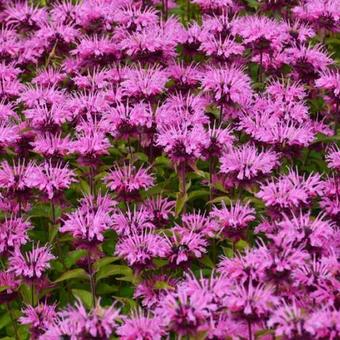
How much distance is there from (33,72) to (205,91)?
1.27m

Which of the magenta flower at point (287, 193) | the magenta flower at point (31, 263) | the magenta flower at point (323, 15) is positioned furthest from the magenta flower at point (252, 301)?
the magenta flower at point (323, 15)

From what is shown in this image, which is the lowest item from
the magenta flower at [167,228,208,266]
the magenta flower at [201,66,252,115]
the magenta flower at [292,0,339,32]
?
the magenta flower at [167,228,208,266]

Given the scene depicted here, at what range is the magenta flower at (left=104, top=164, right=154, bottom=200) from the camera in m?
3.61

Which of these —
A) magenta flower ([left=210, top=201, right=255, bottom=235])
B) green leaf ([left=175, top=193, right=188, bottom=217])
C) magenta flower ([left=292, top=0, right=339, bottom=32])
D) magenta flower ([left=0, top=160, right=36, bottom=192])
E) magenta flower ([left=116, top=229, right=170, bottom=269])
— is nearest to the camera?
magenta flower ([left=116, top=229, right=170, bottom=269])

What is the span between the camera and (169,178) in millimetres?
4074

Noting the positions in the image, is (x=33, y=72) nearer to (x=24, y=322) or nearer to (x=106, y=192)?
(x=106, y=192)

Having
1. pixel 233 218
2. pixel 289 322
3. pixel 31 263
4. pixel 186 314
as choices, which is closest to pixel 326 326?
pixel 289 322

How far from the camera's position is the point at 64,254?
12.5ft

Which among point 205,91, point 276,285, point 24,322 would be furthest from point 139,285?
point 205,91

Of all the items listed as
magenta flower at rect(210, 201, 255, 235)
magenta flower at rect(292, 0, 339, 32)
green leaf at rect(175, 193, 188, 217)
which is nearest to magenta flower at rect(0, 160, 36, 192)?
green leaf at rect(175, 193, 188, 217)

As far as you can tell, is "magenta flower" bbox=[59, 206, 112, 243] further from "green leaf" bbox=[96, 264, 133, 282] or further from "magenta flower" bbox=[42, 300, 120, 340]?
"magenta flower" bbox=[42, 300, 120, 340]

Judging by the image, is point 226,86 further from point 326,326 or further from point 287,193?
point 326,326

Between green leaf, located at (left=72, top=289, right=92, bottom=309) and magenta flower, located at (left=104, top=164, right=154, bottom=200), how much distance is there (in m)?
0.48

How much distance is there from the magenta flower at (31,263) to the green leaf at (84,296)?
0.58ft
